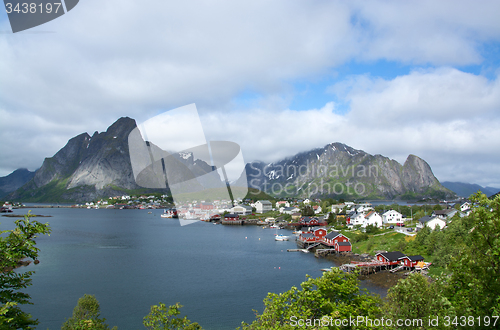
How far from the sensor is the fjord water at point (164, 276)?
2314 cm

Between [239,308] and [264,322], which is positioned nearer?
[264,322]

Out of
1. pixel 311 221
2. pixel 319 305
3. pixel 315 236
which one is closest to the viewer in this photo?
pixel 319 305

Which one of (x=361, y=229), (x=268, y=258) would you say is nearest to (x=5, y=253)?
(x=268, y=258)

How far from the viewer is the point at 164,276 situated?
32.8 m

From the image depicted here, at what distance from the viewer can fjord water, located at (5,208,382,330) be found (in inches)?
911

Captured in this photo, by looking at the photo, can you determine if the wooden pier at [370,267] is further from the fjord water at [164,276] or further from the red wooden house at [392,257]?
the fjord water at [164,276]

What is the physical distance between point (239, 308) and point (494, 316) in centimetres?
2116

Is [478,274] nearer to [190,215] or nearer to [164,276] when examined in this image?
[164,276]

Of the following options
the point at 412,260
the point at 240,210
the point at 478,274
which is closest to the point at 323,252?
the point at 412,260

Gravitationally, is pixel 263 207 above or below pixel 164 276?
above

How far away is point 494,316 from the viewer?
17.6ft

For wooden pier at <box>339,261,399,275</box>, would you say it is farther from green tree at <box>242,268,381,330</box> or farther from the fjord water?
green tree at <box>242,268,381,330</box>

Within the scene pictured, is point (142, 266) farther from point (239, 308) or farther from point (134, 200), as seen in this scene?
point (134, 200)

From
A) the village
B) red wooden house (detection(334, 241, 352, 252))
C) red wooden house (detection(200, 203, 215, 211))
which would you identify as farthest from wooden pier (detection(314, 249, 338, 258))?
red wooden house (detection(200, 203, 215, 211))
